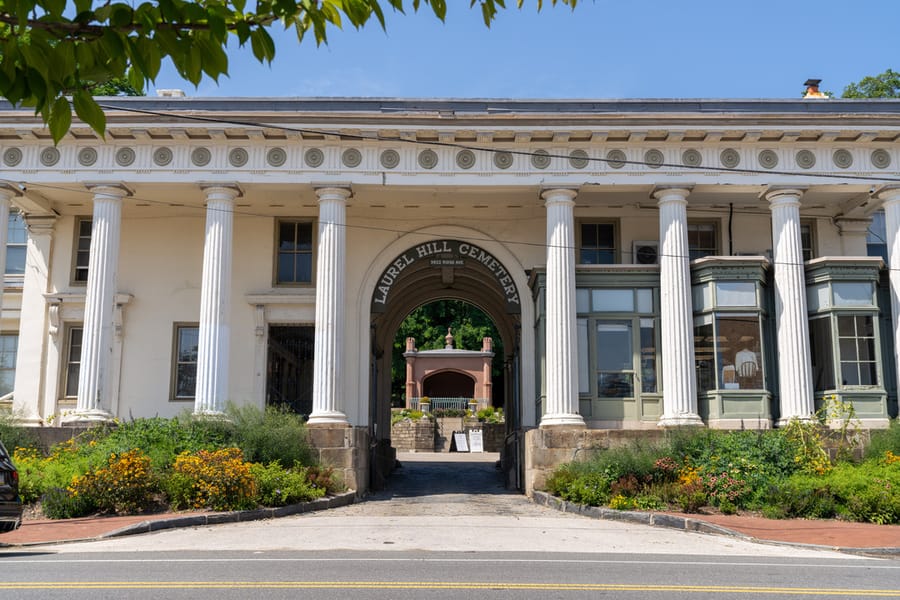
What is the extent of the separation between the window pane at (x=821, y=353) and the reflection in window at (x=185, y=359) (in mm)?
16040

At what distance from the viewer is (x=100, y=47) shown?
422 cm

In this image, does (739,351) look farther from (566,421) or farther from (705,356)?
(566,421)

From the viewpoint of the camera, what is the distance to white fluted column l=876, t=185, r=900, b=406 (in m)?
21.9

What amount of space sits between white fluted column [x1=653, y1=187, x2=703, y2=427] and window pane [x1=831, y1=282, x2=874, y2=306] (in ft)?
11.4

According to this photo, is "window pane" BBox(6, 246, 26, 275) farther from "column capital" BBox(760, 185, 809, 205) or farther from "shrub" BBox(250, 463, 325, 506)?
"column capital" BBox(760, 185, 809, 205)

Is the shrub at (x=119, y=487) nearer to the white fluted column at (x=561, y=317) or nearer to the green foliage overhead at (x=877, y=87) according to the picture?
the white fluted column at (x=561, y=317)

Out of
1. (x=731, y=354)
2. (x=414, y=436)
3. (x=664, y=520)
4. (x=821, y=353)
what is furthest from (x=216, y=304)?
(x=414, y=436)

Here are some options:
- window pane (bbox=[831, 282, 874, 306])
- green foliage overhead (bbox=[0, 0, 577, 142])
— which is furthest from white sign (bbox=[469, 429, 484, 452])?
green foliage overhead (bbox=[0, 0, 577, 142])

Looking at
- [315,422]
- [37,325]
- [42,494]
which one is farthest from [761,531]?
[37,325]

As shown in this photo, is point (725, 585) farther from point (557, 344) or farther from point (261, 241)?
point (261, 241)

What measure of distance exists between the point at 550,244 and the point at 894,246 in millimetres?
8347

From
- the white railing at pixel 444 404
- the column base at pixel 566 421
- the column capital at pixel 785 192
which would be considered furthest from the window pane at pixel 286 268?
the white railing at pixel 444 404

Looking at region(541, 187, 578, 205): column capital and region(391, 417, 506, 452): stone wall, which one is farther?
region(391, 417, 506, 452): stone wall

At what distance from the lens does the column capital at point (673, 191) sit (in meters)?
22.8
